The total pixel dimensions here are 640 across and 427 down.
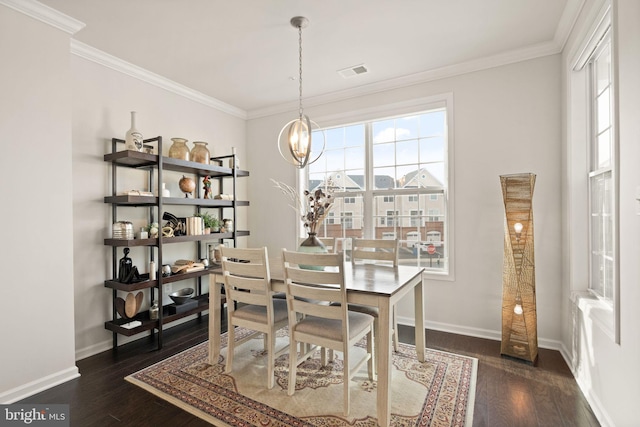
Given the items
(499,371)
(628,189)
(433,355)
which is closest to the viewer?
(628,189)

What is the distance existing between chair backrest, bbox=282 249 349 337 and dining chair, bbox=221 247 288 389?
0.66ft

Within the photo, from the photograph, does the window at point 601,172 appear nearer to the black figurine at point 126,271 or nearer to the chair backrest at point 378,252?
the chair backrest at point 378,252

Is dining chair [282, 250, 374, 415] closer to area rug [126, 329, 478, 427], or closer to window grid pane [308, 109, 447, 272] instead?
area rug [126, 329, 478, 427]

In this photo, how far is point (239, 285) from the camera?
243 cm

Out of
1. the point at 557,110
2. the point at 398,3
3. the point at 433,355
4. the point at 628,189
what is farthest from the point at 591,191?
the point at 398,3

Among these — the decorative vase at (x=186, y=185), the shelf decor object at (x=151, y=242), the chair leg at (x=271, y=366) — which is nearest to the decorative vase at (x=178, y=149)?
the shelf decor object at (x=151, y=242)

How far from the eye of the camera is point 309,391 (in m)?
2.27

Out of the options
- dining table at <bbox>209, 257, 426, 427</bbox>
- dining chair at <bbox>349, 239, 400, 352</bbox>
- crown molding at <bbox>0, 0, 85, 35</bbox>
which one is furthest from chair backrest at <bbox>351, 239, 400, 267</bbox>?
crown molding at <bbox>0, 0, 85, 35</bbox>

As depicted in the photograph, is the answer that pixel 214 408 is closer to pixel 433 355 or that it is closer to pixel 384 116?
pixel 433 355

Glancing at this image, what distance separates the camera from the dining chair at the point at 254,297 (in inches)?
91.0

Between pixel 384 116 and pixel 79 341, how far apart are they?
3.89m

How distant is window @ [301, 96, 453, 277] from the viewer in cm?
359

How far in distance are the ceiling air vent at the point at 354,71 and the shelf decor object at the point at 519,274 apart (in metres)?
1.81

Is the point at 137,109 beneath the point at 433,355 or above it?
above
